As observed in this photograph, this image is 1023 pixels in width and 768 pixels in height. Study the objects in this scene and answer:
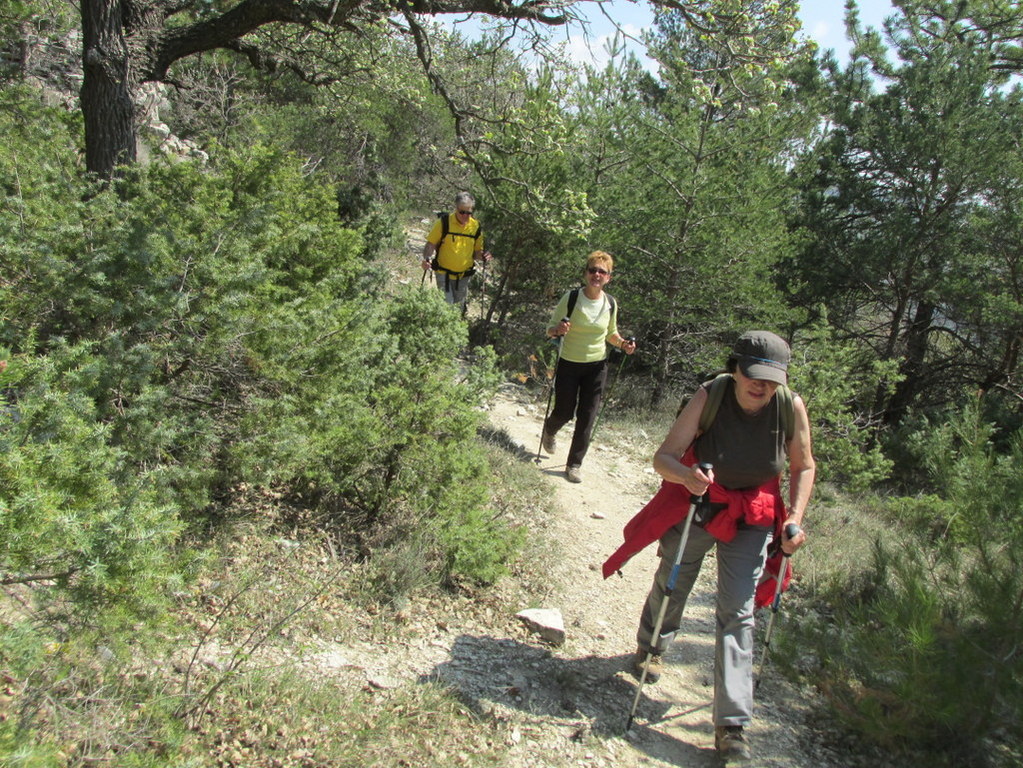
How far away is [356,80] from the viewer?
941cm

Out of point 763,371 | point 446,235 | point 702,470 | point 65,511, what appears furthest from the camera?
point 446,235

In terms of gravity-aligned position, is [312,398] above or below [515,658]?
above

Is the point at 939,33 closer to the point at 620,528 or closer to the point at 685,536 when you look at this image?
the point at 620,528

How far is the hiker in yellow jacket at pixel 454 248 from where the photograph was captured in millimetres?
8109

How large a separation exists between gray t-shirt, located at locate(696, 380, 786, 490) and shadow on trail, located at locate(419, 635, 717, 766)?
4.02 feet

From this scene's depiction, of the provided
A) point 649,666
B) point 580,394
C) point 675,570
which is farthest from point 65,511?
point 580,394

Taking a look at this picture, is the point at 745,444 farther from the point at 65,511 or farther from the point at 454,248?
the point at 454,248

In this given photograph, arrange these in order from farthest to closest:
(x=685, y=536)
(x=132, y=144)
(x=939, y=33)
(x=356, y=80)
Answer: (x=939, y=33), (x=356, y=80), (x=132, y=144), (x=685, y=536)

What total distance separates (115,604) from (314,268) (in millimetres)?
4092

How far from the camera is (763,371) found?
3113 millimetres

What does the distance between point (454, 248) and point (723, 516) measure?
217 inches

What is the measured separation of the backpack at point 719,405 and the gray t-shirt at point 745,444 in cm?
2

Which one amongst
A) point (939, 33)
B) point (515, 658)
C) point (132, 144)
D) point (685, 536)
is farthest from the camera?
point (939, 33)

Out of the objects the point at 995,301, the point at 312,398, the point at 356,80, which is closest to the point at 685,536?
the point at 312,398
